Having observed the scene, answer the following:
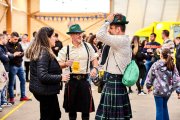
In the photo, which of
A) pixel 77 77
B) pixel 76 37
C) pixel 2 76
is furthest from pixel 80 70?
pixel 2 76

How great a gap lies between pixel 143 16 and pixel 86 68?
16.6 m

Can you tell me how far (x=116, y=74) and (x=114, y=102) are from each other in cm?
33

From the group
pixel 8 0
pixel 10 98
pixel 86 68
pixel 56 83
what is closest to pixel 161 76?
pixel 86 68

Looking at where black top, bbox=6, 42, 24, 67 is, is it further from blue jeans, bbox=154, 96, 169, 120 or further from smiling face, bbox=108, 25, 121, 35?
smiling face, bbox=108, 25, 121, 35

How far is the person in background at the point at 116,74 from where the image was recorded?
4026 millimetres

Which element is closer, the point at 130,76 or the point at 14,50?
the point at 130,76

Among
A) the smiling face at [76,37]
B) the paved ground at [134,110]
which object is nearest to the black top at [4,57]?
the paved ground at [134,110]

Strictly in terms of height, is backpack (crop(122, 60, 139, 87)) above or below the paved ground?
above

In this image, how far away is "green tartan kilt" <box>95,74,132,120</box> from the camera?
4.09 metres

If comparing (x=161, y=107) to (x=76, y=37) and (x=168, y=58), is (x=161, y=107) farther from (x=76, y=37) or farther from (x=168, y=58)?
(x=76, y=37)

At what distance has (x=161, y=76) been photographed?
5.45 metres

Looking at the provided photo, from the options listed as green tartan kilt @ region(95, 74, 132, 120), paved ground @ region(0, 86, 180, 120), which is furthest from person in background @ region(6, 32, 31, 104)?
green tartan kilt @ region(95, 74, 132, 120)

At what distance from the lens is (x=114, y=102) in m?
4.11

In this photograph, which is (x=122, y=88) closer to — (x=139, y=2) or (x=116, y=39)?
(x=116, y=39)
